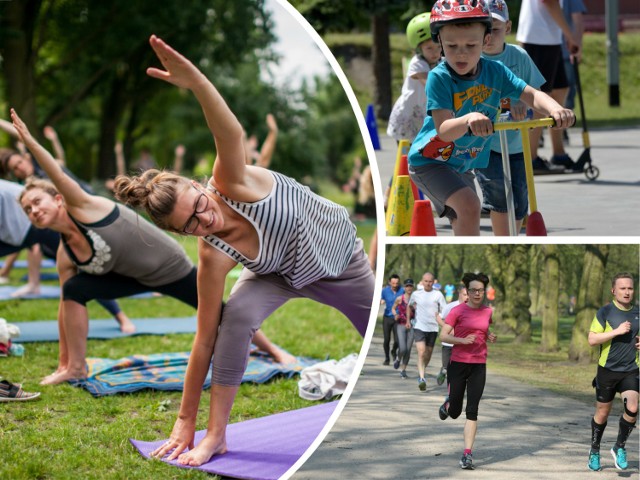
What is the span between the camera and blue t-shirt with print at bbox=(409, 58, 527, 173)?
15.0 feet

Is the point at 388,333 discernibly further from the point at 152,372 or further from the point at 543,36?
the point at 543,36

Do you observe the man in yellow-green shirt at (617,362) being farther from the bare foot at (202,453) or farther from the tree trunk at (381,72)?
the tree trunk at (381,72)

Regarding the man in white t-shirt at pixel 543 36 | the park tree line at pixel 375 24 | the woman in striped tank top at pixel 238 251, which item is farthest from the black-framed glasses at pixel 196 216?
the park tree line at pixel 375 24

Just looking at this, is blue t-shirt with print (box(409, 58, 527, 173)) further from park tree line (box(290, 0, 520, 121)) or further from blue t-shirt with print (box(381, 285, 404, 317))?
park tree line (box(290, 0, 520, 121))

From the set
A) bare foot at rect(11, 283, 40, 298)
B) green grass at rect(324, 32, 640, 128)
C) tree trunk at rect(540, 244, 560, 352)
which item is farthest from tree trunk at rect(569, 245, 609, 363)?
green grass at rect(324, 32, 640, 128)

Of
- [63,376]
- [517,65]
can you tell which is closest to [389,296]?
[517,65]

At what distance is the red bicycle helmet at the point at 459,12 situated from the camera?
14.5 ft

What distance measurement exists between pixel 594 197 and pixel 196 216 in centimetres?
338

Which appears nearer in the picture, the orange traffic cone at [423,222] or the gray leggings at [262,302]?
the gray leggings at [262,302]

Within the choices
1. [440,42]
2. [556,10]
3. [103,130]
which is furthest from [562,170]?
[103,130]

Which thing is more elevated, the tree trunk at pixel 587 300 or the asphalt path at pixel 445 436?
the tree trunk at pixel 587 300

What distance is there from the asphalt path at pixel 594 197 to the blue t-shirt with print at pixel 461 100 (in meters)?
0.87

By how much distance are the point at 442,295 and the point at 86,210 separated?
2561mm

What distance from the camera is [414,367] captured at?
15.9 ft
